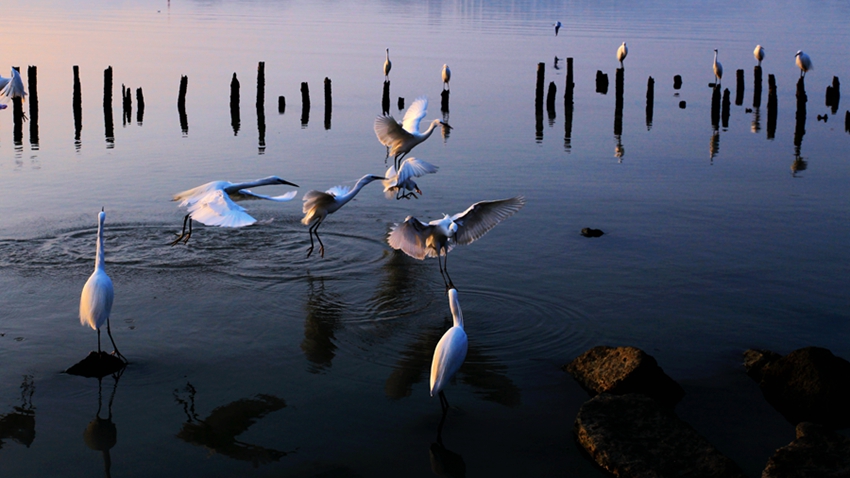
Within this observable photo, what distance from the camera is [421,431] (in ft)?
22.5

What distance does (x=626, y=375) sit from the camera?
7160 millimetres

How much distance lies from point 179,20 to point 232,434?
65519 mm

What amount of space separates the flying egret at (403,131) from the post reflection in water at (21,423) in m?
8.60

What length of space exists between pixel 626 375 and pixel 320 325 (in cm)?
361

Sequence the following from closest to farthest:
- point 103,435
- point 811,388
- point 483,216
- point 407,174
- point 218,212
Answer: point 103,435 < point 811,388 < point 218,212 < point 483,216 < point 407,174

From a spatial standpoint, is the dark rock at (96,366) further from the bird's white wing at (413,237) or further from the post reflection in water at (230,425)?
the bird's white wing at (413,237)

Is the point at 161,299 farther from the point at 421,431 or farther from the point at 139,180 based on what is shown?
the point at 139,180

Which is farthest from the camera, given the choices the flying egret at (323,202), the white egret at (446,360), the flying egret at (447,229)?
the flying egret at (323,202)

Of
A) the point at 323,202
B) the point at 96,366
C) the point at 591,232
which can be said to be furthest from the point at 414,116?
the point at 96,366

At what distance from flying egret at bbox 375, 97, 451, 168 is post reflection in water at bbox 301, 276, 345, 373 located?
15.6 feet

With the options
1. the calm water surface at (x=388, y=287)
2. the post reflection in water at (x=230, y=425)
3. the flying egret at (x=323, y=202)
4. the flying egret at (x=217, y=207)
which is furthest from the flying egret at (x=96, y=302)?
the flying egret at (x=323, y=202)

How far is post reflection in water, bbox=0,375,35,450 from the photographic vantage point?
257 inches

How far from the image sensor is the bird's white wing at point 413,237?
33.4 ft

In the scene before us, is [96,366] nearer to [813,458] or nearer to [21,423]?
[21,423]
